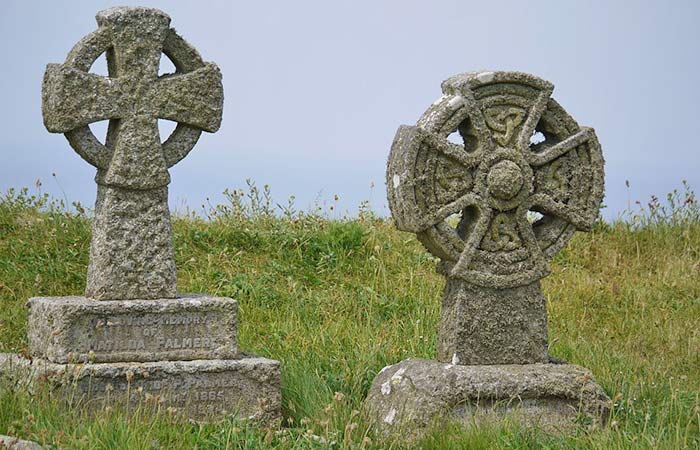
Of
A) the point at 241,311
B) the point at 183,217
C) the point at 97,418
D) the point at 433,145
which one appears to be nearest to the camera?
the point at 97,418

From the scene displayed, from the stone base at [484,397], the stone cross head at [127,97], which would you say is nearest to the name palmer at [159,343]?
the stone cross head at [127,97]

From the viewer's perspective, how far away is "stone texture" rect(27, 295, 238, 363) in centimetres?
702

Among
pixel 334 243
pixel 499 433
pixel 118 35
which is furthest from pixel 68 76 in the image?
pixel 334 243

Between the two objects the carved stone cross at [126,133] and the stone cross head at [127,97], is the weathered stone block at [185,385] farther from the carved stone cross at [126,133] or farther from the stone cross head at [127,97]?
A: the stone cross head at [127,97]

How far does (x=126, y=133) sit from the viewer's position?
24.0 ft

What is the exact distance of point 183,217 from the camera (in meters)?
11.9

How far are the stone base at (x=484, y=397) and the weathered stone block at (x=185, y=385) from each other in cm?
72

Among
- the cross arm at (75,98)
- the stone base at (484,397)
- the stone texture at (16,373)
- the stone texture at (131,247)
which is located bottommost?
the stone base at (484,397)

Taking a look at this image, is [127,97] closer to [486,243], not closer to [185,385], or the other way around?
[185,385]

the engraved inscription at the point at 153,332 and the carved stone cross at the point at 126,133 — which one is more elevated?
the carved stone cross at the point at 126,133

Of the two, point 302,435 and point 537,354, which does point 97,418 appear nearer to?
point 302,435

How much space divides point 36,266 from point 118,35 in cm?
373

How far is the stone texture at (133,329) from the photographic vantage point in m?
7.02

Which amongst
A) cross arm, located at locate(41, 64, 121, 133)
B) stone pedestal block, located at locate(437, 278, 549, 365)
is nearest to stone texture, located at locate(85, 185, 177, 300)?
cross arm, located at locate(41, 64, 121, 133)
